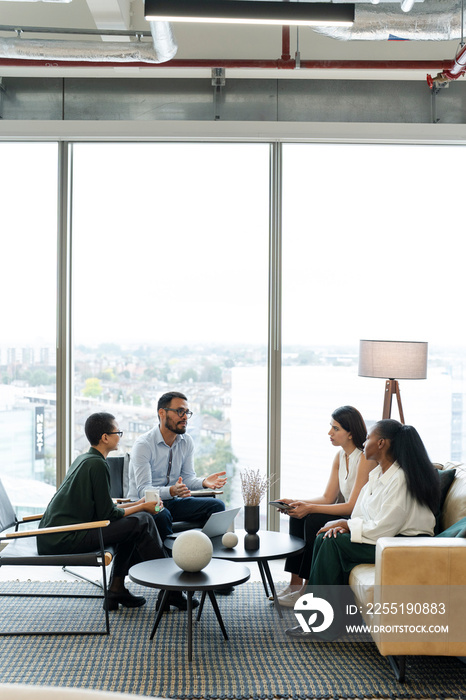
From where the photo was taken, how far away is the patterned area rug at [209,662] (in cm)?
287

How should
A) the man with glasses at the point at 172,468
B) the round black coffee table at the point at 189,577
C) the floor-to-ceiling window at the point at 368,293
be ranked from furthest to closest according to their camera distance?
the floor-to-ceiling window at the point at 368,293 → the man with glasses at the point at 172,468 → the round black coffee table at the point at 189,577

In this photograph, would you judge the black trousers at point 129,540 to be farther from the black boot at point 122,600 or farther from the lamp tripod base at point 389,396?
A: the lamp tripod base at point 389,396

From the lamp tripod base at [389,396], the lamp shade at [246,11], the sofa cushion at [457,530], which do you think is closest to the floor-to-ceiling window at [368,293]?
the lamp tripod base at [389,396]

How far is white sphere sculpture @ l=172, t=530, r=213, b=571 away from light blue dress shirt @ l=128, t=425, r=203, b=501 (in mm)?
1042

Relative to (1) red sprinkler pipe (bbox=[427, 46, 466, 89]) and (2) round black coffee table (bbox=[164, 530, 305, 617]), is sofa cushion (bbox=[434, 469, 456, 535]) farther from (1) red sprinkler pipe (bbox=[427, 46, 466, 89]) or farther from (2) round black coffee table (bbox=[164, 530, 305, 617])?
(1) red sprinkler pipe (bbox=[427, 46, 466, 89])

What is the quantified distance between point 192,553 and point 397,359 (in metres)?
1.97

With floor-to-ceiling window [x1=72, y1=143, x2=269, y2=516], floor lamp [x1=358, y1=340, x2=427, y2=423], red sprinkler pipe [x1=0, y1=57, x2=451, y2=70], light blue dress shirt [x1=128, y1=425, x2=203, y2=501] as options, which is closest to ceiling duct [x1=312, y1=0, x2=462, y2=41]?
red sprinkler pipe [x1=0, y1=57, x2=451, y2=70]

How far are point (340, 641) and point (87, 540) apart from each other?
144 centimetres

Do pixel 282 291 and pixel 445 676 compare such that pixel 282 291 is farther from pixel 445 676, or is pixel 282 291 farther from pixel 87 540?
pixel 445 676

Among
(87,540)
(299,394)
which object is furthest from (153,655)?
(299,394)

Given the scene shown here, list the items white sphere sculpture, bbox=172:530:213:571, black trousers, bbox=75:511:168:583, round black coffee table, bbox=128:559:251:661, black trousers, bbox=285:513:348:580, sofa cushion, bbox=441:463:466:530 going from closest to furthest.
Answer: round black coffee table, bbox=128:559:251:661 → white sphere sculpture, bbox=172:530:213:571 → sofa cushion, bbox=441:463:466:530 → black trousers, bbox=75:511:168:583 → black trousers, bbox=285:513:348:580

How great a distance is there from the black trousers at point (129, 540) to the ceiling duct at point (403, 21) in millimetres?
3031

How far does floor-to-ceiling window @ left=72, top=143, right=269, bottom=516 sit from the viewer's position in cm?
518

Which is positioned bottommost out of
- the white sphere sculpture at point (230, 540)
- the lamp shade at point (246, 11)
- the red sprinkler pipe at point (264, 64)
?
the white sphere sculpture at point (230, 540)
